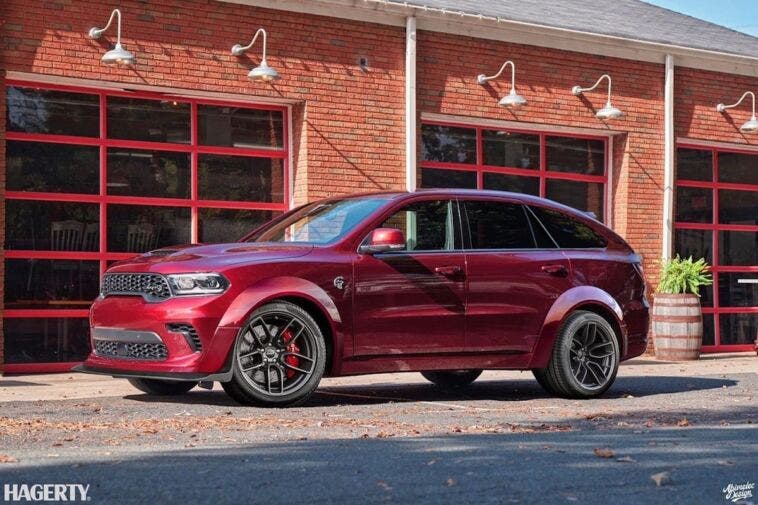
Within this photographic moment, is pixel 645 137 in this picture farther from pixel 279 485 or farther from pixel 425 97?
pixel 279 485

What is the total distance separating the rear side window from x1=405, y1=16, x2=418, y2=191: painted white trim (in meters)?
5.13

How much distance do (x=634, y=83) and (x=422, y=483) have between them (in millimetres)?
13551

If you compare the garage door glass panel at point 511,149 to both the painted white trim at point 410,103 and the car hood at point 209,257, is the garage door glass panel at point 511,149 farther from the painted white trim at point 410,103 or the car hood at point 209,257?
the car hood at point 209,257

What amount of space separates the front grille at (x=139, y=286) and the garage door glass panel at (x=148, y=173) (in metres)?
4.59

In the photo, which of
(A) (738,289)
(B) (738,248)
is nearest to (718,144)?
(B) (738,248)

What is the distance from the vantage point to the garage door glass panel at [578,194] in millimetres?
17750

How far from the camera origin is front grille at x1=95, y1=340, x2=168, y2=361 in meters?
9.16

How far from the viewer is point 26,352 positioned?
44.4ft

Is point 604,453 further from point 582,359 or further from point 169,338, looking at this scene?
point 582,359

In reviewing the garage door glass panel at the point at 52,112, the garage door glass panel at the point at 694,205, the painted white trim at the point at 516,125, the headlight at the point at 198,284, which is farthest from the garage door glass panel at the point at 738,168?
the headlight at the point at 198,284

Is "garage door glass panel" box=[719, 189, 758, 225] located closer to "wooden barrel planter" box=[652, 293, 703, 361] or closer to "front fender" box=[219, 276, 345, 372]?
"wooden barrel planter" box=[652, 293, 703, 361]

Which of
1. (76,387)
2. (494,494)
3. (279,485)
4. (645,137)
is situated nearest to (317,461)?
(279,485)

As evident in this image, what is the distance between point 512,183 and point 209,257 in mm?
8681

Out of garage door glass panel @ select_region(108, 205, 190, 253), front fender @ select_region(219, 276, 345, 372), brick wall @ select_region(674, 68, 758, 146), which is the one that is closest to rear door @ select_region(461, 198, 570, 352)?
front fender @ select_region(219, 276, 345, 372)
